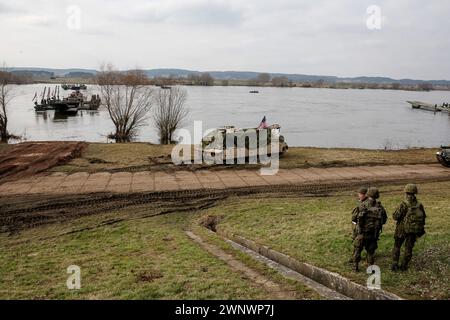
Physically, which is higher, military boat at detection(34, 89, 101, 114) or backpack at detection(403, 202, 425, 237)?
military boat at detection(34, 89, 101, 114)

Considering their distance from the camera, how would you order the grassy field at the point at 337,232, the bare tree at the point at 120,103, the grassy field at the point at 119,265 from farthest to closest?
the bare tree at the point at 120,103 → the grassy field at the point at 337,232 → the grassy field at the point at 119,265

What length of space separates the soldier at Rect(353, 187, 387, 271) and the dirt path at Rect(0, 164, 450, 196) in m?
10.3

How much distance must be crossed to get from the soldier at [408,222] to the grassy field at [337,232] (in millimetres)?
286

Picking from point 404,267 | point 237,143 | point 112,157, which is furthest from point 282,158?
point 404,267

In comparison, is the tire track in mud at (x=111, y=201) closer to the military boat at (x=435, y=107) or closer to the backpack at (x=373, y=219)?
the backpack at (x=373, y=219)

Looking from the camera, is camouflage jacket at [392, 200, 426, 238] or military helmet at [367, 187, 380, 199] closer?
camouflage jacket at [392, 200, 426, 238]

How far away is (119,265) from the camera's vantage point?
394 inches

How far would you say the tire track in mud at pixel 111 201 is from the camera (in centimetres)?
1443

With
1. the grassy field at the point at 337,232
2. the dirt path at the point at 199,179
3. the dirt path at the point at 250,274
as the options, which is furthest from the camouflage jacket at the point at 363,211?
the dirt path at the point at 199,179

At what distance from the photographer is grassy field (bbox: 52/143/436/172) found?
2244 cm

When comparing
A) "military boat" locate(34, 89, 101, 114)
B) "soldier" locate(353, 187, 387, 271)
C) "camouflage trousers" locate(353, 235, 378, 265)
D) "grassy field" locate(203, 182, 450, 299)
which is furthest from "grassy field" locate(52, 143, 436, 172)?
"military boat" locate(34, 89, 101, 114)

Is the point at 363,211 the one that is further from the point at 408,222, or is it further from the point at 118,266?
the point at 118,266

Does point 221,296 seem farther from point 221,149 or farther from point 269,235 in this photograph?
point 221,149

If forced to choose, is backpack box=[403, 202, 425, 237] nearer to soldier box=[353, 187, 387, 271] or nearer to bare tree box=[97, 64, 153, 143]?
soldier box=[353, 187, 387, 271]
